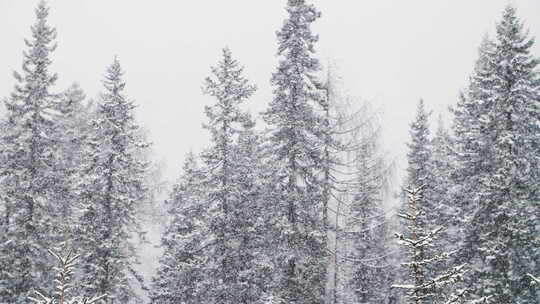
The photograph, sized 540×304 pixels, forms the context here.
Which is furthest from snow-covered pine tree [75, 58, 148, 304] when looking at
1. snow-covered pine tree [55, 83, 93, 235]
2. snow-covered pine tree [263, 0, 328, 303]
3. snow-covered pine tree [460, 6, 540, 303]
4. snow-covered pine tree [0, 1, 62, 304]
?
snow-covered pine tree [460, 6, 540, 303]

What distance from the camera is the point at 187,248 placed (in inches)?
997

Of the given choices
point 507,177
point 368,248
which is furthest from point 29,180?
point 507,177

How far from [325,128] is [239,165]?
415 centimetres

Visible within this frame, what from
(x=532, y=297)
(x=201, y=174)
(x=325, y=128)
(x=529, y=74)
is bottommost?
(x=532, y=297)

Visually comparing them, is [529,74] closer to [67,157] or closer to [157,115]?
A: [67,157]

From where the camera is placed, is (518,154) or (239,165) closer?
(518,154)

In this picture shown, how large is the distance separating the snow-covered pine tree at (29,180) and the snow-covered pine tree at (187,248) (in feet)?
18.9

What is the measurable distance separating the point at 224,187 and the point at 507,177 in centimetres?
1152

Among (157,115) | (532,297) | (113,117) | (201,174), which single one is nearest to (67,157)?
(113,117)

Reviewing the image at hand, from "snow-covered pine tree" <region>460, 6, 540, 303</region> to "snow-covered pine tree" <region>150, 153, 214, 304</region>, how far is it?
37.4 ft

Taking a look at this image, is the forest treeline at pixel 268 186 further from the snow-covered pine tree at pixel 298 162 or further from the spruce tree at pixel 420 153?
the spruce tree at pixel 420 153

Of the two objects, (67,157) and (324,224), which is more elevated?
(67,157)

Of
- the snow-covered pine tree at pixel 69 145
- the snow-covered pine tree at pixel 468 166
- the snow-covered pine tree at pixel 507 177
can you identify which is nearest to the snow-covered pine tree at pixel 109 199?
the snow-covered pine tree at pixel 69 145

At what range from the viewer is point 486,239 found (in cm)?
2148
